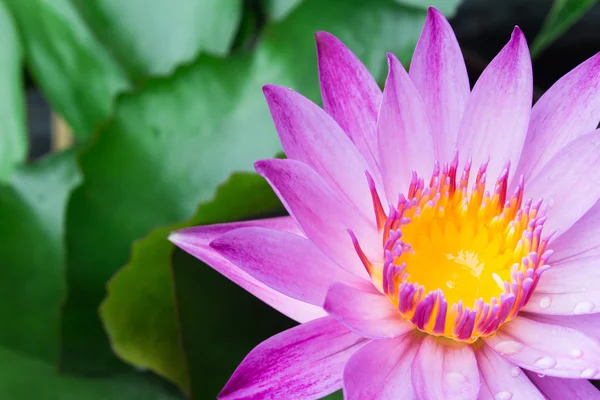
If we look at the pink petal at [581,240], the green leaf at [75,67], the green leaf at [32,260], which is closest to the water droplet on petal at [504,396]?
the pink petal at [581,240]

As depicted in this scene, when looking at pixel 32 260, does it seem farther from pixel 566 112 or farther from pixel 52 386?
pixel 566 112

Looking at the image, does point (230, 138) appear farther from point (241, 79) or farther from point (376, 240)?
point (376, 240)

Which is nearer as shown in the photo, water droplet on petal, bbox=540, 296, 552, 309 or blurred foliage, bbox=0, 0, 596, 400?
water droplet on petal, bbox=540, 296, 552, 309

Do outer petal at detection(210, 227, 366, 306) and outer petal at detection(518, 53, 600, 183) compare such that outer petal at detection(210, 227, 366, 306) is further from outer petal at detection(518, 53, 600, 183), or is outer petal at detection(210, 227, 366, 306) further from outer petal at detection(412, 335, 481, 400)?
outer petal at detection(518, 53, 600, 183)

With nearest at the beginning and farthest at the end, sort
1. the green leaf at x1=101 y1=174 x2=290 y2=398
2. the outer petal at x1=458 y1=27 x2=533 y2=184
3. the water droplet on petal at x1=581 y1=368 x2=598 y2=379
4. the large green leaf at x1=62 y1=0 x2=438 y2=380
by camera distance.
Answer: the water droplet on petal at x1=581 y1=368 x2=598 y2=379 → the outer petal at x1=458 y1=27 x2=533 y2=184 → the green leaf at x1=101 y1=174 x2=290 y2=398 → the large green leaf at x1=62 y1=0 x2=438 y2=380

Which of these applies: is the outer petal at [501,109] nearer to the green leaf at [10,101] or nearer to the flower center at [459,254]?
the flower center at [459,254]

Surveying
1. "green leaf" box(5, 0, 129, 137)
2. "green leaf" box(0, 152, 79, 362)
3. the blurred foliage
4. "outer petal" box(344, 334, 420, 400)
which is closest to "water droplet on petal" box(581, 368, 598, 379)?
"outer petal" box(344, 334, 420, 400)
